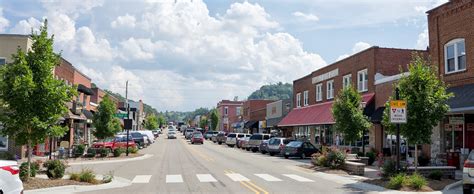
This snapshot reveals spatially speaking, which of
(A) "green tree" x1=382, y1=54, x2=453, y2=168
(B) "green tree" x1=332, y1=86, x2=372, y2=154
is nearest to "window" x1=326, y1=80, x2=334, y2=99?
(B) "green tree" x1=332, y1=86, x2=372, y2=154

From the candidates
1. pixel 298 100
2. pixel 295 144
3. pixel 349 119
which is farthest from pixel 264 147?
pixel 298 100

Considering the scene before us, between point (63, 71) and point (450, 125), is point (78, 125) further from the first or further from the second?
point (450, 125)

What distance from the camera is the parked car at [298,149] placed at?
35594 mm

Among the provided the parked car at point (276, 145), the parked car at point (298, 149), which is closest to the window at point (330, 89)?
the parked car at point (276, 145)

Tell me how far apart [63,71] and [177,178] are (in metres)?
24.9

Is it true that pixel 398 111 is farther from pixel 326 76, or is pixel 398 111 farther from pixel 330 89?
pixel 326 76

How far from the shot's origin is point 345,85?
136 feet

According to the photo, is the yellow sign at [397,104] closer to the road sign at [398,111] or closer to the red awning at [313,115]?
the road sign at [398,111]

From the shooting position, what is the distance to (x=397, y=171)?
18484 mm

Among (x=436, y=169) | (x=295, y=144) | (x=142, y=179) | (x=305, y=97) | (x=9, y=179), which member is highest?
(x=305, y=97)

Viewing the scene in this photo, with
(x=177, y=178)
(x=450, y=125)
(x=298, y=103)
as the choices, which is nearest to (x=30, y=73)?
(x=177, y=178)

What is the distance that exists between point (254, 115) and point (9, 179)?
7654 centimetres

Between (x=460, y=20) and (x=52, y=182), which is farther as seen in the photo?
(x=460, y=20)

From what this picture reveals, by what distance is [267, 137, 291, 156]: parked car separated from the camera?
39219 mm
